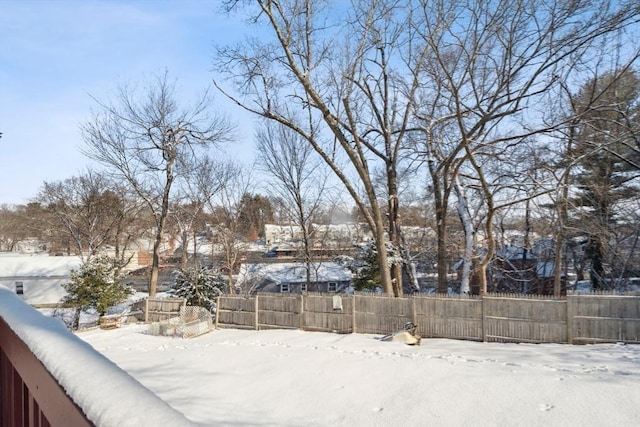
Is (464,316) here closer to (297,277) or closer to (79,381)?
(79,381)

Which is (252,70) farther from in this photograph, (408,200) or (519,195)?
(408,200)

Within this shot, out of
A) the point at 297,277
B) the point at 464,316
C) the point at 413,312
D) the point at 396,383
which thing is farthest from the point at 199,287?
the point at 396,383

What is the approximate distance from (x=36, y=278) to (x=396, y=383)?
27.2 metres

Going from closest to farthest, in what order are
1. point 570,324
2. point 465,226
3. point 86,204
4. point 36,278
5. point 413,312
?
1. point 570,324
2. point 413,312
3. point 465,226
4. point 36,278
5. point 86,204

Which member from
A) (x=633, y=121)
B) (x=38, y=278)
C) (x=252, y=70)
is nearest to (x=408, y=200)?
(x=633, y=121)

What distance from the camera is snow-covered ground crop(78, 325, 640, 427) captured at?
6223 millimetres

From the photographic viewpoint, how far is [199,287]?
18922 mm

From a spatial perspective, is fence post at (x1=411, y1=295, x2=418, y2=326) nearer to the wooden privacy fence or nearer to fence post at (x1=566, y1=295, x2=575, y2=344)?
the wooden privacy fence

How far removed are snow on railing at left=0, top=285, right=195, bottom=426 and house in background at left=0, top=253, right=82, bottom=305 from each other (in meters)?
29.5

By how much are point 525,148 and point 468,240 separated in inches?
150

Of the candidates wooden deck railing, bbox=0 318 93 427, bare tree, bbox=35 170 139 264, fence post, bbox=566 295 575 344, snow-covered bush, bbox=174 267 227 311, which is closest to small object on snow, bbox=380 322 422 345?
fence post, bbox=566 295 575 344

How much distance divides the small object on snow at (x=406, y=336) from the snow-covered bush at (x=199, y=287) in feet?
29.4

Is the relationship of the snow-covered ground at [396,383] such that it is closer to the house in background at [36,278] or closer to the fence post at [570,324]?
the fence post at [570,324]

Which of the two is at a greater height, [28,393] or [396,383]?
[28,393]
